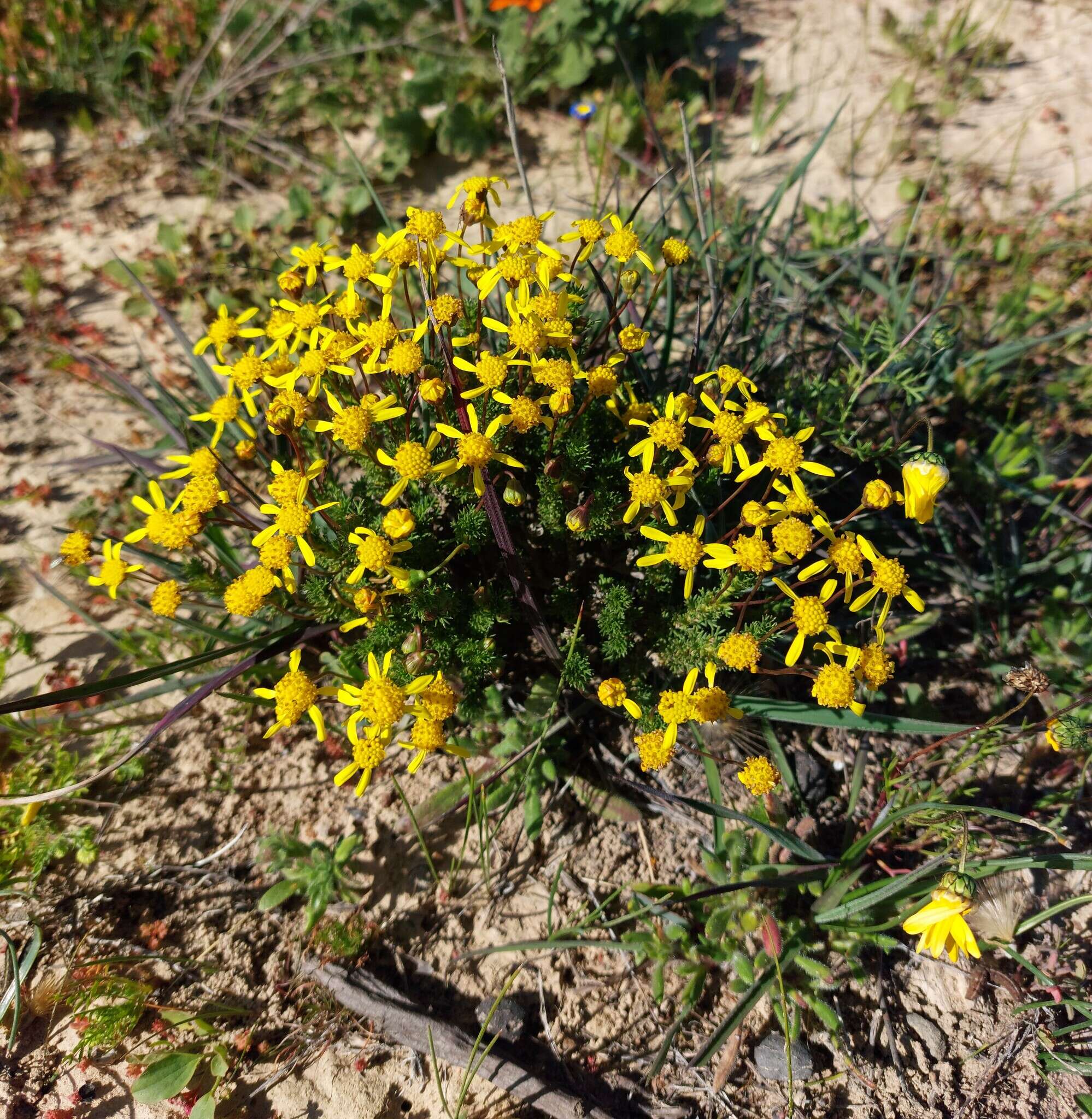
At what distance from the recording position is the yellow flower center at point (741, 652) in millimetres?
2166

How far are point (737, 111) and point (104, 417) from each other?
434cm

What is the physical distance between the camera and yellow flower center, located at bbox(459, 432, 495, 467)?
2.16m

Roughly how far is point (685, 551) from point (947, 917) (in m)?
1.19

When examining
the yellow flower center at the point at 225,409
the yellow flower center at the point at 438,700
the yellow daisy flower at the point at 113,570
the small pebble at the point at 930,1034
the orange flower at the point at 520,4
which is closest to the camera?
the yellow flower center at the point at 438,700

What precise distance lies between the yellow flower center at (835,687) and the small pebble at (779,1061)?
1162mm

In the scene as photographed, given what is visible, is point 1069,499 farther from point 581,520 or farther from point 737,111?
point 737,111

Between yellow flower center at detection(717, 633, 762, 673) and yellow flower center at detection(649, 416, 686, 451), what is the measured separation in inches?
23.4

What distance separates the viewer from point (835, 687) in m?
2.11

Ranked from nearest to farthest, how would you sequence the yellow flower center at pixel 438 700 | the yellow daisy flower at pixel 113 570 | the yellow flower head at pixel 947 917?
the yellow flower head at pixel 947 917
the yellow flower center at pixel 438 700
the yellow daisy flower at pixel 113 570

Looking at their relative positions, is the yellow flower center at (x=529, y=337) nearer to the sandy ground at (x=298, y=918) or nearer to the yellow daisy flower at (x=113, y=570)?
the yellow daisy flower at (x=113, y=570)

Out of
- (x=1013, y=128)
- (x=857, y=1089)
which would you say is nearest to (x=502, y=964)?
(x=857, y=1089)

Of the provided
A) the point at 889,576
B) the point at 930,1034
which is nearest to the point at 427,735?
the point at 889,576

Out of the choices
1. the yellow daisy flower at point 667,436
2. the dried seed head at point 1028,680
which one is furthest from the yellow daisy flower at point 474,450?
the dried seed head at point 1028,680

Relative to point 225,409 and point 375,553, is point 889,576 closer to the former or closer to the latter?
point 375,553
